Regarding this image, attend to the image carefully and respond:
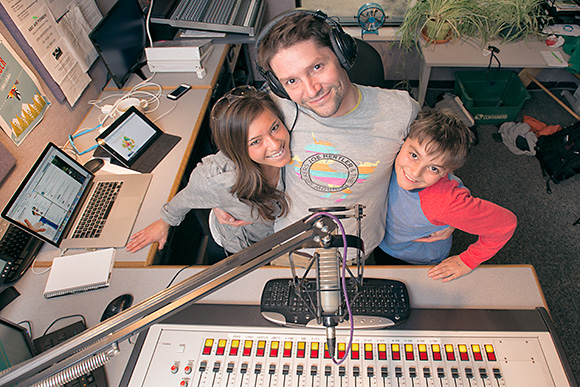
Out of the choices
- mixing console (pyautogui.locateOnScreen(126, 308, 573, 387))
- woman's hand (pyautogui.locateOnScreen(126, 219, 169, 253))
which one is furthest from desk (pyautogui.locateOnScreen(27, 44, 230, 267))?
mixing console (pyautogui.locateOnScreen(126, 308, 573, 387))

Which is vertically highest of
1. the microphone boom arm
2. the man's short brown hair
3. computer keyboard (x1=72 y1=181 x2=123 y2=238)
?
the man's short brown hair

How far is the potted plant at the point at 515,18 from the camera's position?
2121mm

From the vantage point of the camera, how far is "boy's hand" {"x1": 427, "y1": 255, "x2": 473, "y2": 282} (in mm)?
1063

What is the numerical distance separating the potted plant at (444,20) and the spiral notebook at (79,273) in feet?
7.22

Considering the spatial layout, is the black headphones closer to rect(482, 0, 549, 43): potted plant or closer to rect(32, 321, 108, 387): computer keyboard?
rect(32, 321, 108, 387): computer keyboard

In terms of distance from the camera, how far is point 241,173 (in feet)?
3.62

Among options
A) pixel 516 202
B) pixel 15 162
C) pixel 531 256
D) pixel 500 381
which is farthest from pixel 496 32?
pixel 15 162

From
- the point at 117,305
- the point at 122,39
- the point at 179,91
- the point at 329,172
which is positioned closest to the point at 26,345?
the point at 117,305

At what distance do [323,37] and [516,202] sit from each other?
70.8 inches

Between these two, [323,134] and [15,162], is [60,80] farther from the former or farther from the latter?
[323,134]

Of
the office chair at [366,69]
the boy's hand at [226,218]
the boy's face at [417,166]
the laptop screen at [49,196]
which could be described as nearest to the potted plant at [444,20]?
the office chair at [366,69]

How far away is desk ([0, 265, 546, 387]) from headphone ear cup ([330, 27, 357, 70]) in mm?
640

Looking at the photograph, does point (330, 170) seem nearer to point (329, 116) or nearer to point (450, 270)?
point (329, 116)

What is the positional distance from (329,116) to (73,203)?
108cm
